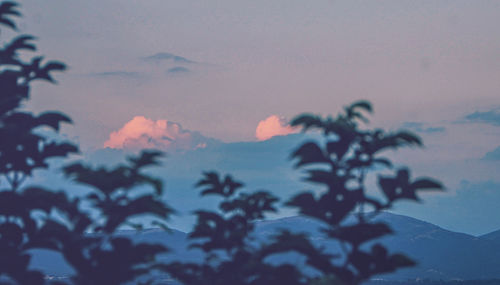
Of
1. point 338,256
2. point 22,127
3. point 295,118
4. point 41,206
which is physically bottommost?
point 338,256

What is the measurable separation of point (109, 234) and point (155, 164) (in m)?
1.14

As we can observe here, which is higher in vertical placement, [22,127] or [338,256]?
[22,127]

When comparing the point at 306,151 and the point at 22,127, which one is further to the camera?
the point at 22,127

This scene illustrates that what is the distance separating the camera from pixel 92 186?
7961 mm

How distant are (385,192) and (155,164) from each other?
3.25m

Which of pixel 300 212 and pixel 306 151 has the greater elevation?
pixel 306 151

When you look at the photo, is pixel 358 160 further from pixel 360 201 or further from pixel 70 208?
pixel 70 208

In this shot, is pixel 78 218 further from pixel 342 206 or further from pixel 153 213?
pixel 342 206

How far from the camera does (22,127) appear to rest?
29.3 ft

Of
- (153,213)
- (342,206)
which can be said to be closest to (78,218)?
(153,213)

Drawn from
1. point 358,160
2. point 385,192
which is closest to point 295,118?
point 358,160

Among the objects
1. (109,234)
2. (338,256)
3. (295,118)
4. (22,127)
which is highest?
(22,127)

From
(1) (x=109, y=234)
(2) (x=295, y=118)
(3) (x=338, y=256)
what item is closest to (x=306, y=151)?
(2) (x=295, y=118)

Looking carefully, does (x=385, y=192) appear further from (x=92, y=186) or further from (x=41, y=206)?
(x=41, y=206)
